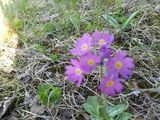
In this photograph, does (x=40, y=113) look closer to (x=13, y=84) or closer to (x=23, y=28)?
(x=13, y=84)

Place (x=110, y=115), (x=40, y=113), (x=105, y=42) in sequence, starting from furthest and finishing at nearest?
(x=40, y=113) → (x=110, y=115) → (x=105, y=42)

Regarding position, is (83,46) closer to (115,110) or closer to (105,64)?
(105,64)

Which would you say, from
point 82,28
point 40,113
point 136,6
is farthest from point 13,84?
point 136,6

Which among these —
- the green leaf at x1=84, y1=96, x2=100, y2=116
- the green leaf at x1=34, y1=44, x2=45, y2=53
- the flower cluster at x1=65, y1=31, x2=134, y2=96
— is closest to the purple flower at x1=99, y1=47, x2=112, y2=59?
the flower cluster at x1=65, y1=31, x2=134, y2=96

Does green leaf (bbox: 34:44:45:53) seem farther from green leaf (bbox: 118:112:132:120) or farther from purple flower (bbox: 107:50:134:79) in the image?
purple flower (bbox: 107:50:134:79)

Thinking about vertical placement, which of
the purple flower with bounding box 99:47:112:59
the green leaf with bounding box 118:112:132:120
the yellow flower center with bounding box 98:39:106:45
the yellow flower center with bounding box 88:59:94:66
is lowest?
the green leaf with bounding box 118:112:132:120

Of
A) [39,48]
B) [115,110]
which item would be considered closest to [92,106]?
[115,110]

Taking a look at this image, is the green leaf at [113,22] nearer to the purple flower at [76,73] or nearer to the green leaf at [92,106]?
the green leaf at [92,106]

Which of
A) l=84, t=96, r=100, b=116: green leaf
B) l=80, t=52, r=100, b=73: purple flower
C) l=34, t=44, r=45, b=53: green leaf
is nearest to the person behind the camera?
l=80, t=52, r=100, b=73: purple flower
